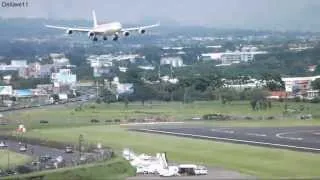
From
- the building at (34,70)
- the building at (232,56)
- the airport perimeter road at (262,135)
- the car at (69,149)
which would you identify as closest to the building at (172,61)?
the building at (232,56)

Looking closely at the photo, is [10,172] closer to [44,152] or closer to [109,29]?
[109,29]

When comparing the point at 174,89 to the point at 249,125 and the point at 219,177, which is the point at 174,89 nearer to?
the point at 249,125

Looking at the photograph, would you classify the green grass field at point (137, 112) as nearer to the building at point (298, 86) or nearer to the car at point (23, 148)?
the car at point (23, 148)

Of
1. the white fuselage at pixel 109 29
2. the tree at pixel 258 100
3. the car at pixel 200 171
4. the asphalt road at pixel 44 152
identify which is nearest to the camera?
the car at pixel 200 171

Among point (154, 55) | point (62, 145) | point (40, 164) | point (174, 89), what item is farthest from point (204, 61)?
point (40, 164)

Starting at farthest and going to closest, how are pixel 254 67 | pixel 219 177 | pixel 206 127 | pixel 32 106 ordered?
pixel 254 67 → pixel 32 106 → pixel 206 127 → pixel 219 177

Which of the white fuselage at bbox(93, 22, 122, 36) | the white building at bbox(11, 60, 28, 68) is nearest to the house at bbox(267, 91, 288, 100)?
the white fuselage at bbox(93, 22, 122, 36)
